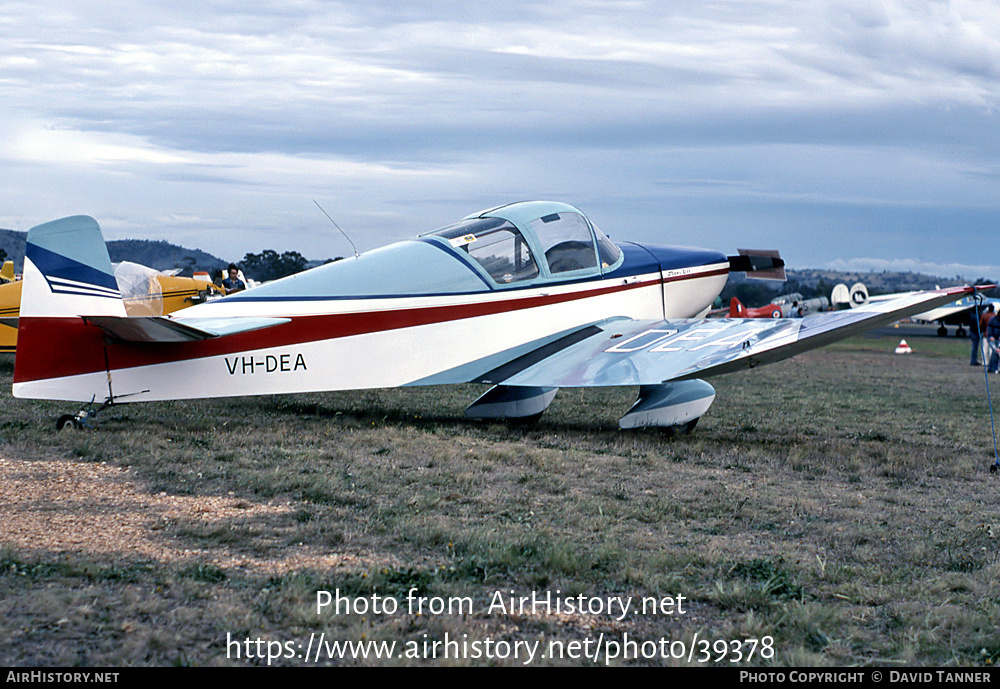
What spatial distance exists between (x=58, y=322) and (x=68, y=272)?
46 cm

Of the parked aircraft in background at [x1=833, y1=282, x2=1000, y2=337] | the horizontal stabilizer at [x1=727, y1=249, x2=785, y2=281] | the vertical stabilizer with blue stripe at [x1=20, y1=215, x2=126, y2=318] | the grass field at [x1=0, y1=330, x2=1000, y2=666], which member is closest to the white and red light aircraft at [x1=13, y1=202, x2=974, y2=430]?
the vertical stabilizer with blue stripe at [x1=20, y1=215, x2=126, y2=318]

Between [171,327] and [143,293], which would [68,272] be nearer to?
[171,327]

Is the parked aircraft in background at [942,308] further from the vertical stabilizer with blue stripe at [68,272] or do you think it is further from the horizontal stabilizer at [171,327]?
the vertical stabilizer with blue stripe at [68,272]

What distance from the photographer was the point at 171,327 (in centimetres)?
723

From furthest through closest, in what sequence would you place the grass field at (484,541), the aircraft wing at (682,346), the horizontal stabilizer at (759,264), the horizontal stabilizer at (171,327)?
the horizontal stabilizer at (759,264) → the aircraft wing at (682,346) → the horizontal stabilizer at (171,327) → the grass field at (484,541)

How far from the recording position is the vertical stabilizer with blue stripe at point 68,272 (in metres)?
7.32

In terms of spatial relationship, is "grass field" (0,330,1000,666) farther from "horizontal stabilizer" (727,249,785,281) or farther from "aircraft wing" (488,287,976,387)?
"horizontal stabilizer" (727,249,785,281)

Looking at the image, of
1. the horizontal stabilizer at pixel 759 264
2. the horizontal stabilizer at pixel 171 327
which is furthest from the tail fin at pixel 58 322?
the horizontal stabilizer at pixel 759 264

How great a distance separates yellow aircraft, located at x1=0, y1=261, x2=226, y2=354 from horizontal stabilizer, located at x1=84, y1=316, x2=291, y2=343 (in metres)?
2.97

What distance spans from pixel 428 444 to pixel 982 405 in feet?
31.5

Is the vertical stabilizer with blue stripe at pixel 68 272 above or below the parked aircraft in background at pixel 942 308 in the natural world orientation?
above

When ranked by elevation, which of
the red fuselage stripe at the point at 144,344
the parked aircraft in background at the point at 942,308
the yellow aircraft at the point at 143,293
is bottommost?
the parked aircraft in background at the point at 942,308

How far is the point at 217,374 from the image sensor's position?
7.60 meters

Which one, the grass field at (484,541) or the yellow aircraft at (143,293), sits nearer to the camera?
the grass field at (484,541)
